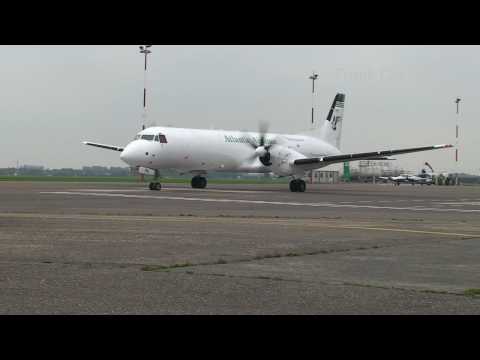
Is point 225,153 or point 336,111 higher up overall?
point 336,111

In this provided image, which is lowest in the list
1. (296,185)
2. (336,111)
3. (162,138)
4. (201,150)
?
(296,185)

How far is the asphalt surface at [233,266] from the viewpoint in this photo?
Answer: 733 cm

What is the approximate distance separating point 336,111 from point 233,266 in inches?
1905

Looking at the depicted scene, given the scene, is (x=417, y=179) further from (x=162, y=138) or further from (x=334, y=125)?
(x=162, y=138)

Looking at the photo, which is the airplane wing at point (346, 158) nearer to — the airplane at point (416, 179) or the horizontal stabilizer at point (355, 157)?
the horizontal stabilizer at point (355, 157)

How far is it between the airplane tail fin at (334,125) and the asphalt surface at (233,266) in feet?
122

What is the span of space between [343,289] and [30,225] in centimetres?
1095

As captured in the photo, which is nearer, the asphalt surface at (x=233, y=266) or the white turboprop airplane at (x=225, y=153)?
the asphalt surface at (x=233, y=266)

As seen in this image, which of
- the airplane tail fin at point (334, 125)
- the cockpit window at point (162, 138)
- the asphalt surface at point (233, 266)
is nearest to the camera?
the asphalt surface at point (233, 266)

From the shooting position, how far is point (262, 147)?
4838 centimetres

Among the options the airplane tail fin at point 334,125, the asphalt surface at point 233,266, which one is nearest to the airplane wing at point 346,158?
the airplane tail fin at point 334,125

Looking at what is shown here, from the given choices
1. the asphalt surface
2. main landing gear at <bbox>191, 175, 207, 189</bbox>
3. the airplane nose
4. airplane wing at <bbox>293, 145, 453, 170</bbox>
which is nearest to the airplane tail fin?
airplane wing at <bbox>293, 145, 453, 170</bbox>

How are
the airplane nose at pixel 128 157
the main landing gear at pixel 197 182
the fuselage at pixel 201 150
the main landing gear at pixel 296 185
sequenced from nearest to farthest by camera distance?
1. the airplane nose at pixel 128 157
2. the fuselage at pixel 201 150
3. the main landing gear at pixel 197 182
4. the main landing gear at pixel 296 185

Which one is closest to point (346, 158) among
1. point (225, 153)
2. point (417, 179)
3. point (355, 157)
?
point (355, 157)
